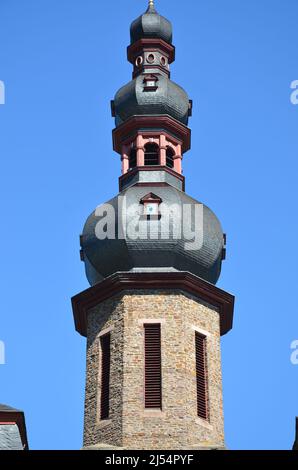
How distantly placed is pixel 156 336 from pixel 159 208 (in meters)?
4.26

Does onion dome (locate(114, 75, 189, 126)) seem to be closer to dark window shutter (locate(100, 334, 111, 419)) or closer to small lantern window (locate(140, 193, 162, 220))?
small lantern window (locate(140, 193, 162, 220))

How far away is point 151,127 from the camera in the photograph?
43.7m

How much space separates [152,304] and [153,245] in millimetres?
1952

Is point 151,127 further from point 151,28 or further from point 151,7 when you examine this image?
point 151,7

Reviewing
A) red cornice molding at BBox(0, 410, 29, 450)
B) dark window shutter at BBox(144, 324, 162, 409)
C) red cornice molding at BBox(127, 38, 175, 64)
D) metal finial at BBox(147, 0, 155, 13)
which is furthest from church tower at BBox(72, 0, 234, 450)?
metal finial at BBox(147, 0, 155, 13)

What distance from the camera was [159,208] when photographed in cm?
4022

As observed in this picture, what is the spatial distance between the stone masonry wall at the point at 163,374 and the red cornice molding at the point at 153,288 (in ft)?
0.64

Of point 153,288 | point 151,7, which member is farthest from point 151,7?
point 153,288

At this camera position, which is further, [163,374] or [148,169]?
[148,169]

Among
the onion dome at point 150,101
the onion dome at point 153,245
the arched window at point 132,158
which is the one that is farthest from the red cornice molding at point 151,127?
the onion dome at point 153,245
